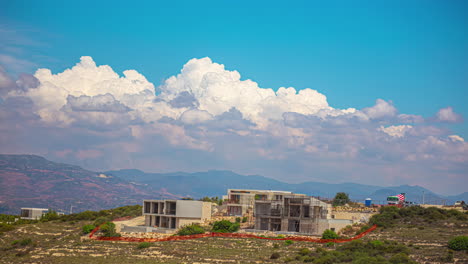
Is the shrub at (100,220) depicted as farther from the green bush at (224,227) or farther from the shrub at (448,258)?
the shrub at (448,258)

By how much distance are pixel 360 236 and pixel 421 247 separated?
13199 millimetres

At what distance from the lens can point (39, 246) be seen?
81.0 meters

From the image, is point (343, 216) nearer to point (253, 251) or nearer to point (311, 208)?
point (311, 208)

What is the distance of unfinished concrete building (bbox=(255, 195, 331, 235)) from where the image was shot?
84688 millimetres

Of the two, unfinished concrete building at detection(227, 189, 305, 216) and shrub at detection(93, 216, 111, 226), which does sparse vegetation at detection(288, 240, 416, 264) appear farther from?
shrub at detection(93, 216, 111, 226)

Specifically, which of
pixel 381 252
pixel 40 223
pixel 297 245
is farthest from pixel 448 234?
pixel 40 223

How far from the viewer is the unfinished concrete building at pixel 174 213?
93.8 m

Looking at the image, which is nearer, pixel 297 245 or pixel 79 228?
pixel 297 245

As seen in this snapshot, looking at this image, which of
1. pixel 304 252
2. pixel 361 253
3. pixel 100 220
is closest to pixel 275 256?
pixel 304 252

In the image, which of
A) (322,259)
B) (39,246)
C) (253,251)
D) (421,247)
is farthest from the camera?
(39,246)

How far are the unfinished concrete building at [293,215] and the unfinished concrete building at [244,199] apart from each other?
14000 mm

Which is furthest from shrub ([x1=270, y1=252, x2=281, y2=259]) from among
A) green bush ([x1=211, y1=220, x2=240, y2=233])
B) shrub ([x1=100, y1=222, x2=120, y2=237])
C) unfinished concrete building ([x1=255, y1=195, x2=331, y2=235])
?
shrub ([x1=100, y1=222, x2=120, y2=237])

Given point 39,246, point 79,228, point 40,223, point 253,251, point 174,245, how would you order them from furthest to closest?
point 40,223, point 79,228, point 39,246, point 174,245, point 253,251

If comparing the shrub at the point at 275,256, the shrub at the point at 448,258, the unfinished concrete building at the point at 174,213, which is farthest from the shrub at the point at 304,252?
the unfinished concrete building at the point at 174,213
